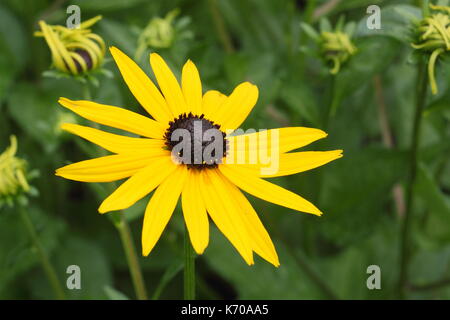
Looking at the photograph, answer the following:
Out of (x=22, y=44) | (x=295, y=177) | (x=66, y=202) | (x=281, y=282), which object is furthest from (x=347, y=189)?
(x=22, y=44)

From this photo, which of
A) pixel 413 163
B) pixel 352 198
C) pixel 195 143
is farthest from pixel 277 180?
pixel 195 143

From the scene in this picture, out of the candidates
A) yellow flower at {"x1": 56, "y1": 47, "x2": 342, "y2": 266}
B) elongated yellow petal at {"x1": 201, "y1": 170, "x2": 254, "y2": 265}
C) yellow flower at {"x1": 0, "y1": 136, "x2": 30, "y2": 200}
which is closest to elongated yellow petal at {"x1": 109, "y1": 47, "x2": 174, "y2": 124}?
yellow flower at {"x1": 56, "y1": 47, "x2": 342, "y2": 266}

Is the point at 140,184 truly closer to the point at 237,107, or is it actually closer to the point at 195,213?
the point at 195,213

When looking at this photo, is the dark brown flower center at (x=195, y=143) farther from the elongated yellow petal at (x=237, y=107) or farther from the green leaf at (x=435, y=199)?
the green leaf at (x=435, y=199)

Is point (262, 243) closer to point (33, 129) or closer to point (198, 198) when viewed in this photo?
point (198, 198)

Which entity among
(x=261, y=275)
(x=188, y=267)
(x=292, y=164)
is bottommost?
(x=261, y=275)

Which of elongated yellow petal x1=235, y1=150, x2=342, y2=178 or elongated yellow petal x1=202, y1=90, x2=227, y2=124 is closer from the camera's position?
elongated yellow petal x1=235, y1=150, x2=342, y2=178

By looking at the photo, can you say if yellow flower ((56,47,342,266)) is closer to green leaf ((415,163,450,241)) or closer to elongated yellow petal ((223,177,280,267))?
elongated yellow petal ((223,177,280,267))
